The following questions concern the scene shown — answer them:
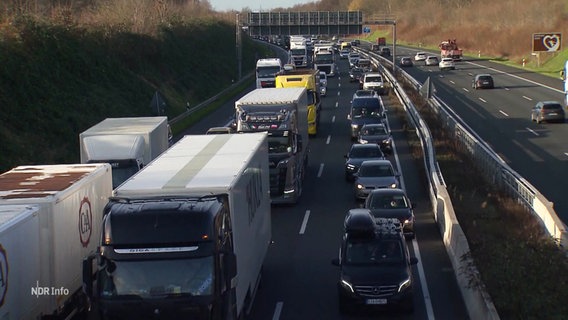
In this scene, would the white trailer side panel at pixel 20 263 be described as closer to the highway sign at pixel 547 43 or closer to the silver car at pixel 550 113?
the silver car at pixel 550 113

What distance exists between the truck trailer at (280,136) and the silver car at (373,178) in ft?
6.64

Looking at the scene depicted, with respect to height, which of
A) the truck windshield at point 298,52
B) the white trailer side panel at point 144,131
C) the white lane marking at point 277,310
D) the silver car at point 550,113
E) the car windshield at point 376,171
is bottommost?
the white lane marking at point 277,310

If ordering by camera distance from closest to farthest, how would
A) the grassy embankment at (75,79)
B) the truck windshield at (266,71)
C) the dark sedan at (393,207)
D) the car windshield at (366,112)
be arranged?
the dark sedan at (393,207), the grassy embankment at (75,79), the car windshield at (366,112), the truck windshield at (266,71)

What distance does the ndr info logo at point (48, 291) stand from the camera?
13383 millimetres

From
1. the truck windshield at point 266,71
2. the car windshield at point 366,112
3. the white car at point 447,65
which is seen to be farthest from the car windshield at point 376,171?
the white car at point 447,65

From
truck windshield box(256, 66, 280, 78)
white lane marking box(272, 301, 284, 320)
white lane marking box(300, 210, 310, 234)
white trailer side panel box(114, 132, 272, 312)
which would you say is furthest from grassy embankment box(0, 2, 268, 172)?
white lane marking box(272, 301, 284, 320)

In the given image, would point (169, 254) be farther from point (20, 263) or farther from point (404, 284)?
point (404, 284)

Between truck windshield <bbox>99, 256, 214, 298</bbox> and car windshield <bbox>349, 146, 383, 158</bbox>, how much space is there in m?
20.3

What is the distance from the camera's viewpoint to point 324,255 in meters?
21.1

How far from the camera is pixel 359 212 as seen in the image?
17.8m

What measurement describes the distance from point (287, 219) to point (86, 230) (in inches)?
408

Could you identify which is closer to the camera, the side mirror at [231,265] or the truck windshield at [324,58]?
the side mirror at [231,265]

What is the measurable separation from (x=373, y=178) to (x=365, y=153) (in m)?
4.41

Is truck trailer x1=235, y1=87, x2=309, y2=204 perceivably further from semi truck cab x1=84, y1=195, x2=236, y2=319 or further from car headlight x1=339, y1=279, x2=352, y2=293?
semi truck cab x1=84, y1=195, x2=236, y2=319
